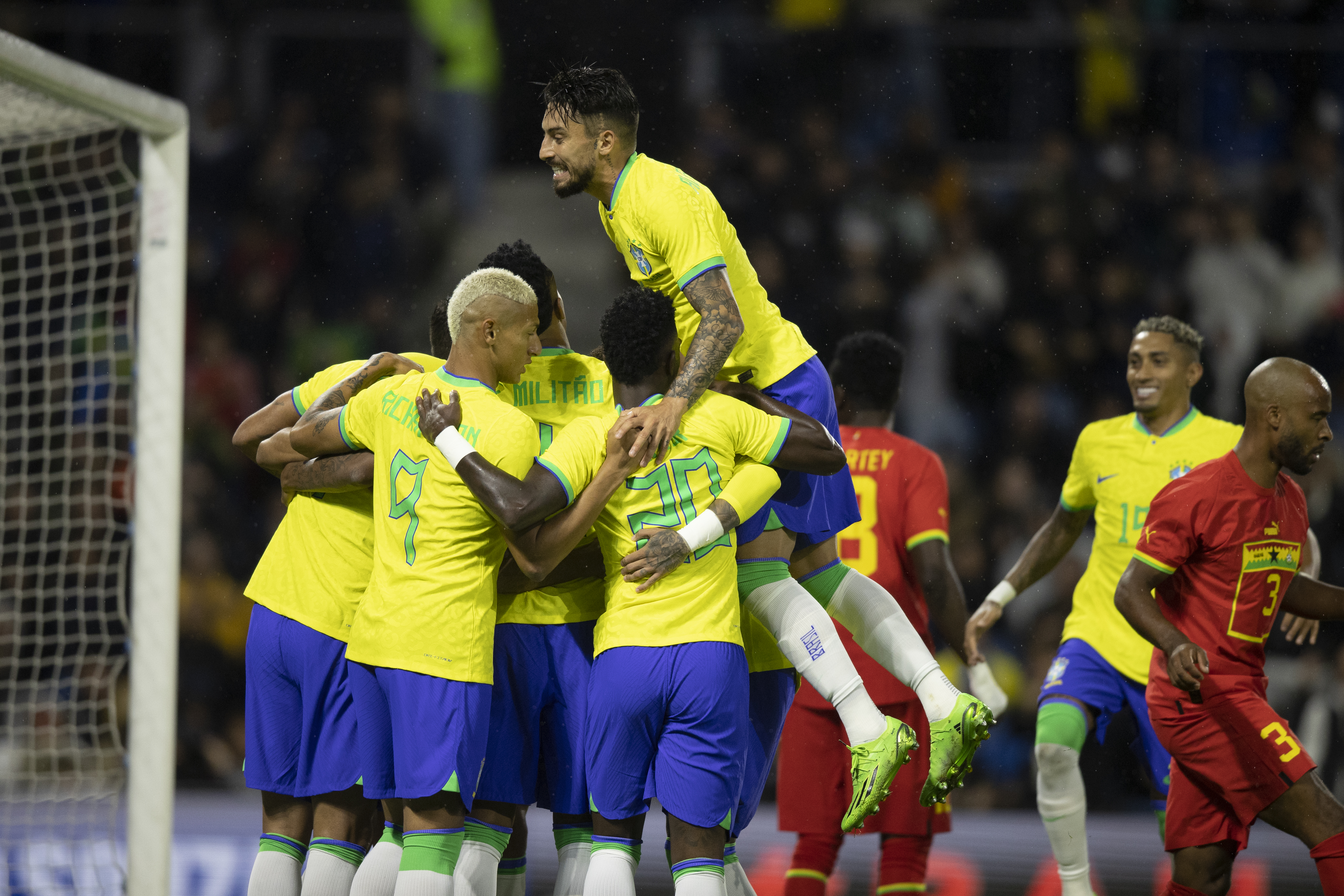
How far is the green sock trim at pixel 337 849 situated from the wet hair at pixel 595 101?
90.9 inches

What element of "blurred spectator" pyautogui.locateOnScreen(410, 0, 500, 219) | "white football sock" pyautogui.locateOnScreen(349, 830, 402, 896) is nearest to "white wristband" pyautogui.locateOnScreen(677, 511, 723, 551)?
"white football sock" pyautogui.locateOnScreen(349, 830, 402, 896)

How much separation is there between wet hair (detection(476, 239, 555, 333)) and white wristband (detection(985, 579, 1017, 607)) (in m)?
2.41

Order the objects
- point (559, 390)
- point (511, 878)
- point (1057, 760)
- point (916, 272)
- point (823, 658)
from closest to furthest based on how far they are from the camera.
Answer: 1. point (823, 658)
2. point (559, 390)
3. point (511, 878)
4. point (1057, 760)
5. point (916, 272)

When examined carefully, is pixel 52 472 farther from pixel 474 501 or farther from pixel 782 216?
pixel 474 501

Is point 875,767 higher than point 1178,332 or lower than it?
lower

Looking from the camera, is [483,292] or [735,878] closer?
[483,292]

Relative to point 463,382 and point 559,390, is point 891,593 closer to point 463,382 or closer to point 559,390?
point 559,390

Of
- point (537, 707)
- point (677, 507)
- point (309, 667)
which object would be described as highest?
point (677, 507)

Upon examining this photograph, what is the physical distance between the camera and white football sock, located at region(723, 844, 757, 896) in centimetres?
438

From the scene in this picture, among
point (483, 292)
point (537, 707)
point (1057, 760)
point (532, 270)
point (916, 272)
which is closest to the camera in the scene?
point (483, 292)

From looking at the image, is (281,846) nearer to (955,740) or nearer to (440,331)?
(440,331)

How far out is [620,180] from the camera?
428 cm

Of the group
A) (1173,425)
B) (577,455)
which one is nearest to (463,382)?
(577,455)

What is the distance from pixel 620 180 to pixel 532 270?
39 centimetres
